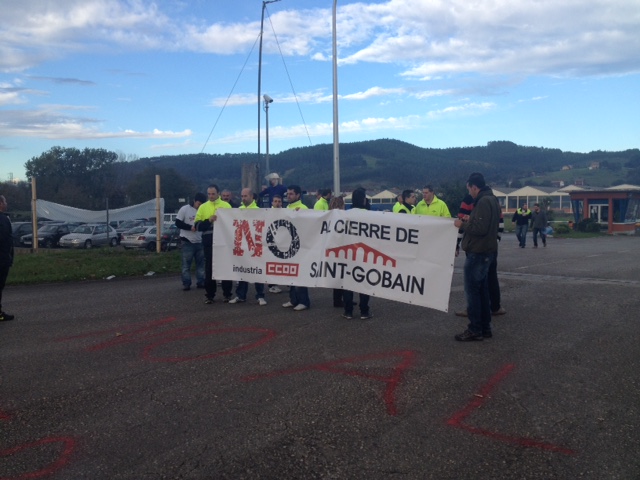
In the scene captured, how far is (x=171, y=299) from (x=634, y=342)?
754 cm

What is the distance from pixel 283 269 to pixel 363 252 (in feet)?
5.33

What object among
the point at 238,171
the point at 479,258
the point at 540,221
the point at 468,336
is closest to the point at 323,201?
the point at 479,258

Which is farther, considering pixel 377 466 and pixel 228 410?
pixel 228 410

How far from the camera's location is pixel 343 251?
9.48 m

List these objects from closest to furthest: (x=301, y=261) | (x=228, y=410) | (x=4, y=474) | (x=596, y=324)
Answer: (x=4, y=474), (x=228, y=410), (x=596, y=324), (x=301, y=261)

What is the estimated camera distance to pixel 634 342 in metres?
7.75

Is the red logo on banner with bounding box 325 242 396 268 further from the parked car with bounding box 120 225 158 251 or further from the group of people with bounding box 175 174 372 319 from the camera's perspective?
the parked car with bounding box 120 225 158 251

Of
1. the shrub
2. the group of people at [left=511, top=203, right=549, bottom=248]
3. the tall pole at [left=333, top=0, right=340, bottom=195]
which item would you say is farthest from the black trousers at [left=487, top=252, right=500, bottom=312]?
the shrub

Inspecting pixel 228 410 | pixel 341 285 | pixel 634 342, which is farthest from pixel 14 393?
pixel 634 342

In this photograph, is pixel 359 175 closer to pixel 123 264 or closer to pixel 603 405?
pixel 123 264

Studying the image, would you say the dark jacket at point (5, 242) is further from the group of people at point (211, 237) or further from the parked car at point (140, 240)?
the parked car at point (140, 240)

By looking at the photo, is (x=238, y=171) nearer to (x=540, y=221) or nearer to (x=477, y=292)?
(x=540, y=221)

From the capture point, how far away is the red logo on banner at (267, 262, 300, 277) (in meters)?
10.1

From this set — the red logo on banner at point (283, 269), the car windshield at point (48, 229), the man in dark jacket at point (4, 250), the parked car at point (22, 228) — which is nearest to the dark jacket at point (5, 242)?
the man in dark jacket at point (4, 250)
